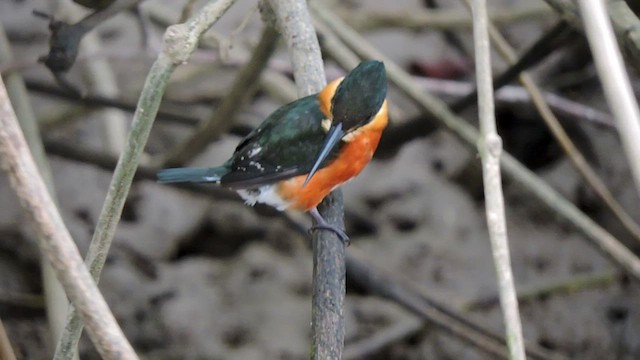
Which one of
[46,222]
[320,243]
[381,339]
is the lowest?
[46,222]

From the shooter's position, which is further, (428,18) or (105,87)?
(428,18)

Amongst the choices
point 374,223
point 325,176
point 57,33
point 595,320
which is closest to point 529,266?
point 595,320

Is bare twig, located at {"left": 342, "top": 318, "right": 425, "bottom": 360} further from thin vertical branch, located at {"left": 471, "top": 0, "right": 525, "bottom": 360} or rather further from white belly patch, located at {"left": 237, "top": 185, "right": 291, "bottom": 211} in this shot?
thin vertical branch, located at {"left": 471, "top": 0, "right": 525, "bottom": 360}

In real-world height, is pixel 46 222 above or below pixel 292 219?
below

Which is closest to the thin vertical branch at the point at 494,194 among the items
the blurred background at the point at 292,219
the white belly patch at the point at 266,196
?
the white belly patch at the point at 266,196

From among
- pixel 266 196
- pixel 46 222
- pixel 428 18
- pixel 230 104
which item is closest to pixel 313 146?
pixel 266 196

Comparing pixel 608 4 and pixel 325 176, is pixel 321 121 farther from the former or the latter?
pixel 608 4

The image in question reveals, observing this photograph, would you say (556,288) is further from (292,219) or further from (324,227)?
(324,227)
